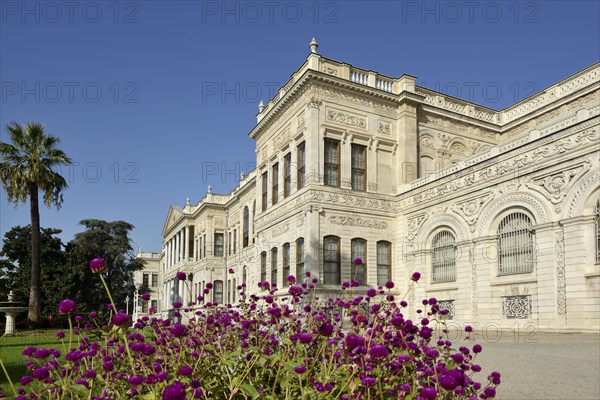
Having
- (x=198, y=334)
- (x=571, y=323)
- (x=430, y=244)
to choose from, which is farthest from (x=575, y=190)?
(x=198, y=334)

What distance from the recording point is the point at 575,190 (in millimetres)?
13609

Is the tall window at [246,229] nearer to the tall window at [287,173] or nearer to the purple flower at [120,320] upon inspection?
the tall window at [287,173]

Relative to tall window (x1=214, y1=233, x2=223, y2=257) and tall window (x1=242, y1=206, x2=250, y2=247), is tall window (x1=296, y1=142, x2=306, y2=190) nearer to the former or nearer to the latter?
tall window (x1=242, y1=206, x2=250, y2=247)

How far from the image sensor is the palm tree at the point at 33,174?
25.3 meters

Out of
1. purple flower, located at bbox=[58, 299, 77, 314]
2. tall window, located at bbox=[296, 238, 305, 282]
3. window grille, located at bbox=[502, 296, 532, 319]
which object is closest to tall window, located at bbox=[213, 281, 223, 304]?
tall window, located at bbox=[296, 238, 305, 282]

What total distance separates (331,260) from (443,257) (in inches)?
183

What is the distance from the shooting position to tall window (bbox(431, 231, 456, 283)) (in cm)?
1828

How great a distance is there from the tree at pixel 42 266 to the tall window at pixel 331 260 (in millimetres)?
21835

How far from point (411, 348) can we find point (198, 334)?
2.26m

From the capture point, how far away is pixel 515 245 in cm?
1562

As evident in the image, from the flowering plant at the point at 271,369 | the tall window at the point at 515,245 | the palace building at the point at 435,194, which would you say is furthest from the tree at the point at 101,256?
the flowering plant at the point at 271,369

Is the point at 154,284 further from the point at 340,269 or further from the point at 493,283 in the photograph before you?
the point at 493,283

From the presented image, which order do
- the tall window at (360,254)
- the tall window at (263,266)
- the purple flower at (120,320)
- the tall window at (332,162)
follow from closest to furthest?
1. the purple flower at (120,320)
2. the tall window at (360,254)
3. the tall window at (332,162)
4. the tall window at (263,266)

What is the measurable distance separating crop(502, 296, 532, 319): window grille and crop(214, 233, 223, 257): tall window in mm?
29671
